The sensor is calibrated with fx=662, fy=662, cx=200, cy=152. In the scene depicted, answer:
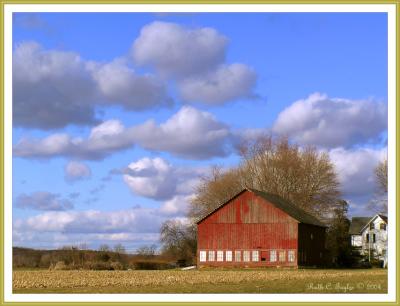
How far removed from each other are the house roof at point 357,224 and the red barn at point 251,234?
42343 mm

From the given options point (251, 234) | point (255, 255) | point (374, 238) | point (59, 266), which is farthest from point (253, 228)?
point (374, 238)

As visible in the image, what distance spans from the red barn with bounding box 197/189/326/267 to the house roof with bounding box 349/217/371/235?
42343 millimetres

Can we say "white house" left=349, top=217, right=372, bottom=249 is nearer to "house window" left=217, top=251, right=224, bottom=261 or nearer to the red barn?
the red barn

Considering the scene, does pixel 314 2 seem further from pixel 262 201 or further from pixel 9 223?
pixel 262 201

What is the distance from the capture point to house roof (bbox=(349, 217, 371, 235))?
4208 inches

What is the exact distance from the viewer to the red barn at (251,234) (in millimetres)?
64750

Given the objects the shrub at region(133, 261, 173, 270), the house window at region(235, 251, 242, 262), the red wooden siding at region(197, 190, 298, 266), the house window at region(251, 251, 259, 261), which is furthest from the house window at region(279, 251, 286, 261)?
the shrub at region(133, 261, 173, 270)

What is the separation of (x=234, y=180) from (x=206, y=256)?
20.8m

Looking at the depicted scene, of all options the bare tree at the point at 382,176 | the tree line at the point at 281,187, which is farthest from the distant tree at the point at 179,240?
the bare tree at the point at 382,176

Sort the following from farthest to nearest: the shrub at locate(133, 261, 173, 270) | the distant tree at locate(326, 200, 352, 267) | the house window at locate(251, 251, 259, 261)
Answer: the distant tree at locate(326, 200, 352, 267), the shrub at locate(133, 261, 173, 270), the house window at locate(251, 251, 259, 261)

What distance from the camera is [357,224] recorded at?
359 ft

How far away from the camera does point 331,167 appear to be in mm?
84938

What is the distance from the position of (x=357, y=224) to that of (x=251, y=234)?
161 feet

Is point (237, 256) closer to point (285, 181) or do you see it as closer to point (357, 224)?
point (285, 181)
